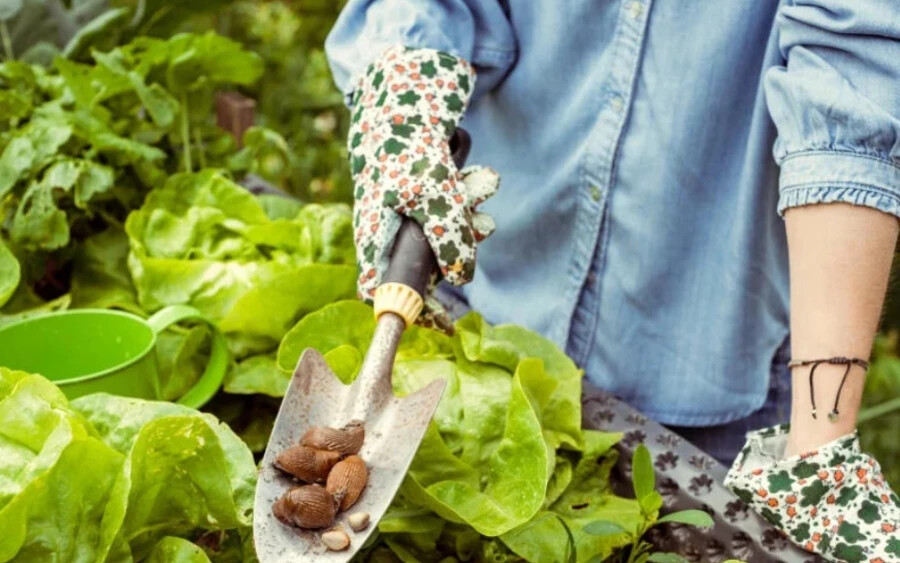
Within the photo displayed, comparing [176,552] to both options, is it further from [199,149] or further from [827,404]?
[199,149]

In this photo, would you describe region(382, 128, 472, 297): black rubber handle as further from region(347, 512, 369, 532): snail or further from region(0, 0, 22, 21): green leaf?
region(0, 0, 22, 21): green leaf

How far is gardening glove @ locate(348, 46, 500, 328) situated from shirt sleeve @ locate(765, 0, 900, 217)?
271mm

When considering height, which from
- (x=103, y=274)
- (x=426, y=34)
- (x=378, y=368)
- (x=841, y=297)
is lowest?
(x=103, y=274)

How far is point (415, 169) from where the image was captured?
0.85 meters

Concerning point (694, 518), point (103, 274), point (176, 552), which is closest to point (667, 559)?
point (694, 518)

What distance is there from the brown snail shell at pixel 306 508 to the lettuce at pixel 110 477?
0.06 meters

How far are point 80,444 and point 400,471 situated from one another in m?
0.22

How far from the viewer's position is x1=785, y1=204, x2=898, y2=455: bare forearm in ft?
2.49

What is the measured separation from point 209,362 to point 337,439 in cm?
29

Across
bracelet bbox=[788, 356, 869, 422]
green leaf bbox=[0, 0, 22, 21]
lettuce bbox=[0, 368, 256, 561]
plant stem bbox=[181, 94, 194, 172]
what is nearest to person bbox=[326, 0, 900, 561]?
bracelet bbox=[788, 356, 869, 422]

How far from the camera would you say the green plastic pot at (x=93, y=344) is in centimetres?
91

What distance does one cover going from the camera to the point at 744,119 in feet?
3.21

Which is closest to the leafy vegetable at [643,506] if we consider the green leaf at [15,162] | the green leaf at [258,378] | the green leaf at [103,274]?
the green leaf at [258,378]

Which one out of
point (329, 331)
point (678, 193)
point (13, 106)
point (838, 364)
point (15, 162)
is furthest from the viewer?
point (13, 106)
